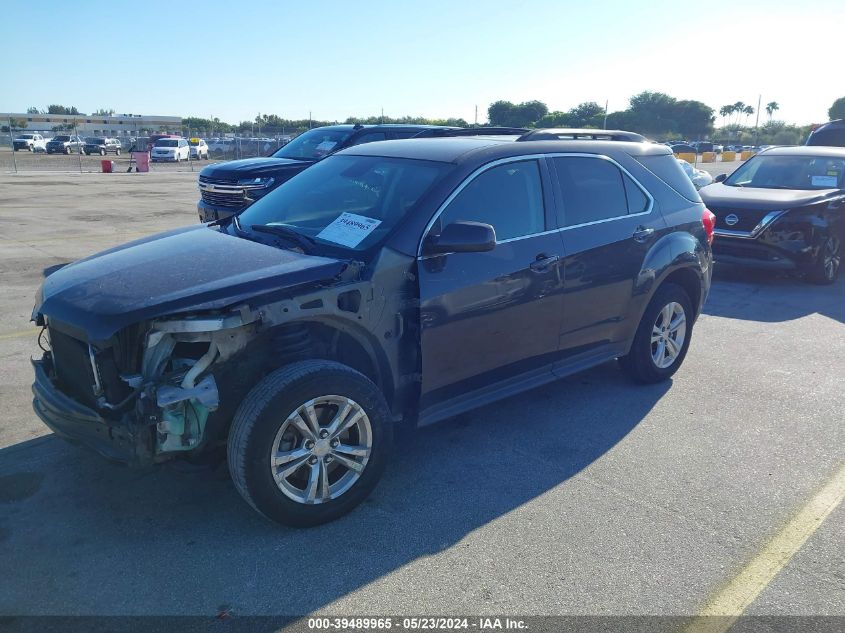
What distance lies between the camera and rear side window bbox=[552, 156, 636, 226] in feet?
15.0

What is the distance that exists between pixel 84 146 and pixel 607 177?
49.4 m

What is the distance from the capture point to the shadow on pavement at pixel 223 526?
9.67 feet

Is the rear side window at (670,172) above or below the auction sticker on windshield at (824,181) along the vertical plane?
above

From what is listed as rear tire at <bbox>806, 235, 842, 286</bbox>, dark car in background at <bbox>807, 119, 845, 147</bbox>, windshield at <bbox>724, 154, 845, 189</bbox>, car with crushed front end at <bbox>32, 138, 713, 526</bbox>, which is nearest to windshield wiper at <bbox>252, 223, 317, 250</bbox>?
car with crushed front end at <bbox>32, 138, 713, 526</bbox>

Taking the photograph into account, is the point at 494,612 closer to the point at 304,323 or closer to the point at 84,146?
the point at 304,323

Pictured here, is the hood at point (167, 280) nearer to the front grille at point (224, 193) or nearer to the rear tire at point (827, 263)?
the front grille at point (224, 193)

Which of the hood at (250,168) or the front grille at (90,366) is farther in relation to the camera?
the hood at (250,168)

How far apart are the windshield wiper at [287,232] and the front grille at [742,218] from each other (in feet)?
23.4

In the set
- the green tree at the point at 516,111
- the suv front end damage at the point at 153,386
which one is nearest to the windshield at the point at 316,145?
the suv front end damage at the point at 153,386

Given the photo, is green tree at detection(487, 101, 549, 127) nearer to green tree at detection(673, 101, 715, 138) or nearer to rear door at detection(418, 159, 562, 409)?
green tree at detection(673, 101, 715, 138)

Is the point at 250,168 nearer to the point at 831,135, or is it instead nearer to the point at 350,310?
the point at 350,310

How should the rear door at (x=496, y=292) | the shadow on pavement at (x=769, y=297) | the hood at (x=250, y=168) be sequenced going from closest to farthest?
1. the rear door at (x=496, y=292)
2. the shadow on pavement at (x=769, y=297)
3. the hood at (x=250, y=168)

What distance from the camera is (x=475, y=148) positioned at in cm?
426

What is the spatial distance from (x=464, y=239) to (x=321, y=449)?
1.32 meters
